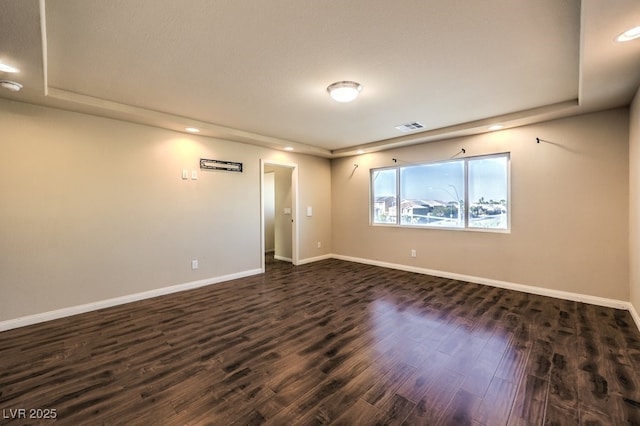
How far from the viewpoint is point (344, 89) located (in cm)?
285

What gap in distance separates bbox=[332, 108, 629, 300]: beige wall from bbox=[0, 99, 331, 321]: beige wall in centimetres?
386

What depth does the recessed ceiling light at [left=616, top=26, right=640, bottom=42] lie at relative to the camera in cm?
→ 184

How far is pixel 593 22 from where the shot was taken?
1.74 meters

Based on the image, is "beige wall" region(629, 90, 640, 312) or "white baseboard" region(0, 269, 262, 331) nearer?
"beige wall" region(629, 90, 640, 312)

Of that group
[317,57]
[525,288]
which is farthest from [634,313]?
[317,57]

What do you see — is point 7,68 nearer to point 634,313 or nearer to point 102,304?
point 102,304

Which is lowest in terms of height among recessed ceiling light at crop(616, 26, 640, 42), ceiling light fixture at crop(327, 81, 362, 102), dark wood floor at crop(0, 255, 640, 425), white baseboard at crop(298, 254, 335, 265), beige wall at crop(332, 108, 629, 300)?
dark wood floor at crop(0, 255, 640, 425)

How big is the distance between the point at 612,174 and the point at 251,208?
5272 mm

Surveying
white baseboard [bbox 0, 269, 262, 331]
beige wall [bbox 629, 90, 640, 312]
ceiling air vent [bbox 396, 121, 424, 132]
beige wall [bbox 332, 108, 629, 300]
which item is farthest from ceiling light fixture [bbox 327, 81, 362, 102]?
white baseboard [bbox 0, 269, 262, 331]

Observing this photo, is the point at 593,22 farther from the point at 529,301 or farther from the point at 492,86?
the point at 529,301

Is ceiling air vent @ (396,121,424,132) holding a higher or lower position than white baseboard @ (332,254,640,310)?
higher

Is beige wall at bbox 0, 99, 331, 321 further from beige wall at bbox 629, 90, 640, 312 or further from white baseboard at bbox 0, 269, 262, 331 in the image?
beige wall at bbox 629, 90, 640, 312

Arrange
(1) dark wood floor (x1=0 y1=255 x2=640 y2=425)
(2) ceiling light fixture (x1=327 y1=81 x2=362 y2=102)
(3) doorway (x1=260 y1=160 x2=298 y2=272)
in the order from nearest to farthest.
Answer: (1) dark wood floor (x1=0 y1=255 x2=640 y2=425), (2) ceiling light fixture (x1=327 y1=81 x2=362 y2=102), (3) doorway (x1=260 y1=160 x2=298 y2=272)

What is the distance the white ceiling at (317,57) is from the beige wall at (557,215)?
0.42 metres
